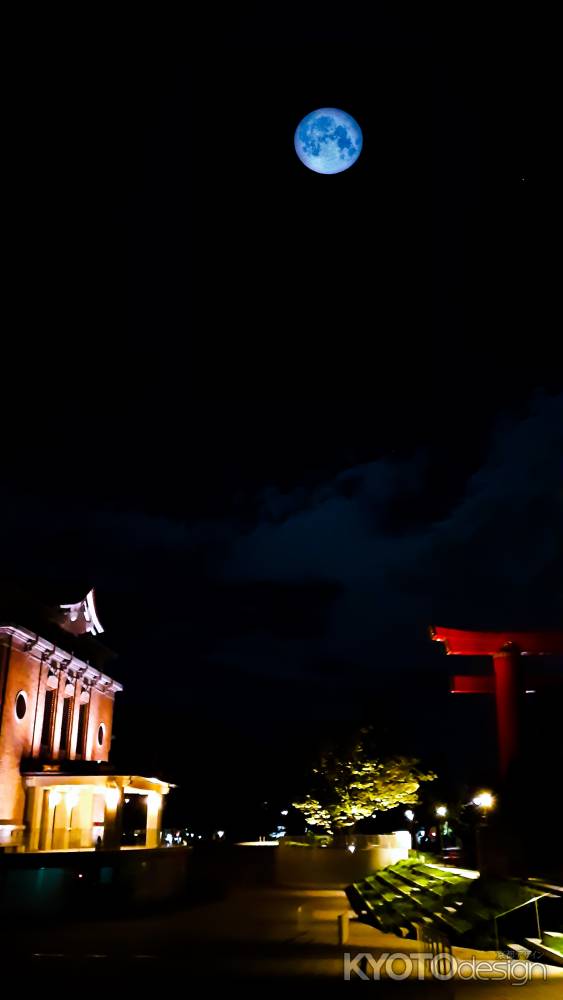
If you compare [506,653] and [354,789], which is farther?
[354,789]

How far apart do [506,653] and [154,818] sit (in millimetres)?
20951

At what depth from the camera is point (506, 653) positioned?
2430cm

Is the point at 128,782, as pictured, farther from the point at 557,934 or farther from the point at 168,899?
the point at 557,934

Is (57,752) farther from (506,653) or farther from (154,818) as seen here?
(506,653)

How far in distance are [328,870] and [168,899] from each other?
6504mm

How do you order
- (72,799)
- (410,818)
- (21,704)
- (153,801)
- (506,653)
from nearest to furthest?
(506,653) < (21,704) < (153,801) < (72,799) < (410,818)

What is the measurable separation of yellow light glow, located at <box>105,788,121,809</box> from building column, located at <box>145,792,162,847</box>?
563cm

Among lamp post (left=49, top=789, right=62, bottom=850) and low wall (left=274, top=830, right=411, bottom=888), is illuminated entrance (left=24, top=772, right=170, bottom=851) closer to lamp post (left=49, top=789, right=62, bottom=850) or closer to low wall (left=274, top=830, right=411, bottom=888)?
lamp post (left=49, top=789, right=62, bottom=850)

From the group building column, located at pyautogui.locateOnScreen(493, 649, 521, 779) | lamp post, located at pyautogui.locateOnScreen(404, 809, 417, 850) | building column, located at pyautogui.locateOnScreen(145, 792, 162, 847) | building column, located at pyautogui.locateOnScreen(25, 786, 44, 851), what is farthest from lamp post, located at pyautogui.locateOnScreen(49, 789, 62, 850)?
building column, located at pyautogui.locateOnScreen(493, 649, 521, 779)

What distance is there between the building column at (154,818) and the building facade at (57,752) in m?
0.05

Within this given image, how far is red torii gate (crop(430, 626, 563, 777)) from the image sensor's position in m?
23.7

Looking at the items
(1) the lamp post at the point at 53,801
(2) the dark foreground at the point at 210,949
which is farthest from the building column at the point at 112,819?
(2) the dark foreground at the point at 210,949

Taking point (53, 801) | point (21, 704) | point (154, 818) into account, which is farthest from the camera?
point (154, 818)

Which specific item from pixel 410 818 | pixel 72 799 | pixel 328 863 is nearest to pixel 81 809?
pixel 72 799
